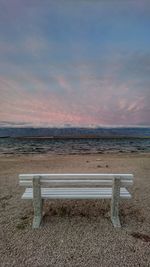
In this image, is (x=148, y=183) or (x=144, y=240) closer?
(x=144, y=240)

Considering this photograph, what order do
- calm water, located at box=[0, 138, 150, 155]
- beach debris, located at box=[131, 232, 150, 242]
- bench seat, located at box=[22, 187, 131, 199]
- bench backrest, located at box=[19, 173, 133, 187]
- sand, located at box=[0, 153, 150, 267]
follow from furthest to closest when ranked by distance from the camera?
1. calm water, located at box=[0, 138, 150, 155]
2. bench seat, located at box=[22, 187, 131, 199]
3. bench backrest, located at box=[19, 173, 133, 187]
4. beach debris, located at box=[131, 232, 150, 242]
5. sand, located at box=[0, 153, 150, 267]

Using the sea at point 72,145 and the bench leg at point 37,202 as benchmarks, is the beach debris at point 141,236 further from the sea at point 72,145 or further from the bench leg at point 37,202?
the sea at point 72,145

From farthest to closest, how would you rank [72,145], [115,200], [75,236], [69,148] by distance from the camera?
[72,145], [69,148], [115,200], [75,236]

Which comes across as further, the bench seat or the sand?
the bench seat

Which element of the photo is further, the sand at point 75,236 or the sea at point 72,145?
the sea at point 72,145

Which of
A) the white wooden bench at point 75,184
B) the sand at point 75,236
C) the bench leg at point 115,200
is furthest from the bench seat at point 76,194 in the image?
the sand at point 75,236

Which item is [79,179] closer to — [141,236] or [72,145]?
[141,236]

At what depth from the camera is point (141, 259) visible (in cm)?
301

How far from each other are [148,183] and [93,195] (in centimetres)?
451

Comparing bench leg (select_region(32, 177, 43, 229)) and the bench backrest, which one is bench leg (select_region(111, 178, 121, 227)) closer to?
the bench backrest

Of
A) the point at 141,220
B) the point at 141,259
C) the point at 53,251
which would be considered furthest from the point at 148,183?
the point at 53,251

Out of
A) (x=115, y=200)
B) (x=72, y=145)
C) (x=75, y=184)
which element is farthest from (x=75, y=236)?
(x=72, y=145)

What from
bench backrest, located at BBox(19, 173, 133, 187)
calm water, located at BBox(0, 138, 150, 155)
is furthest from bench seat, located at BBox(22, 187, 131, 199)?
calm water, located at BBox(0, 138, 150, 155)

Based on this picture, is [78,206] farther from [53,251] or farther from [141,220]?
[53,251]
